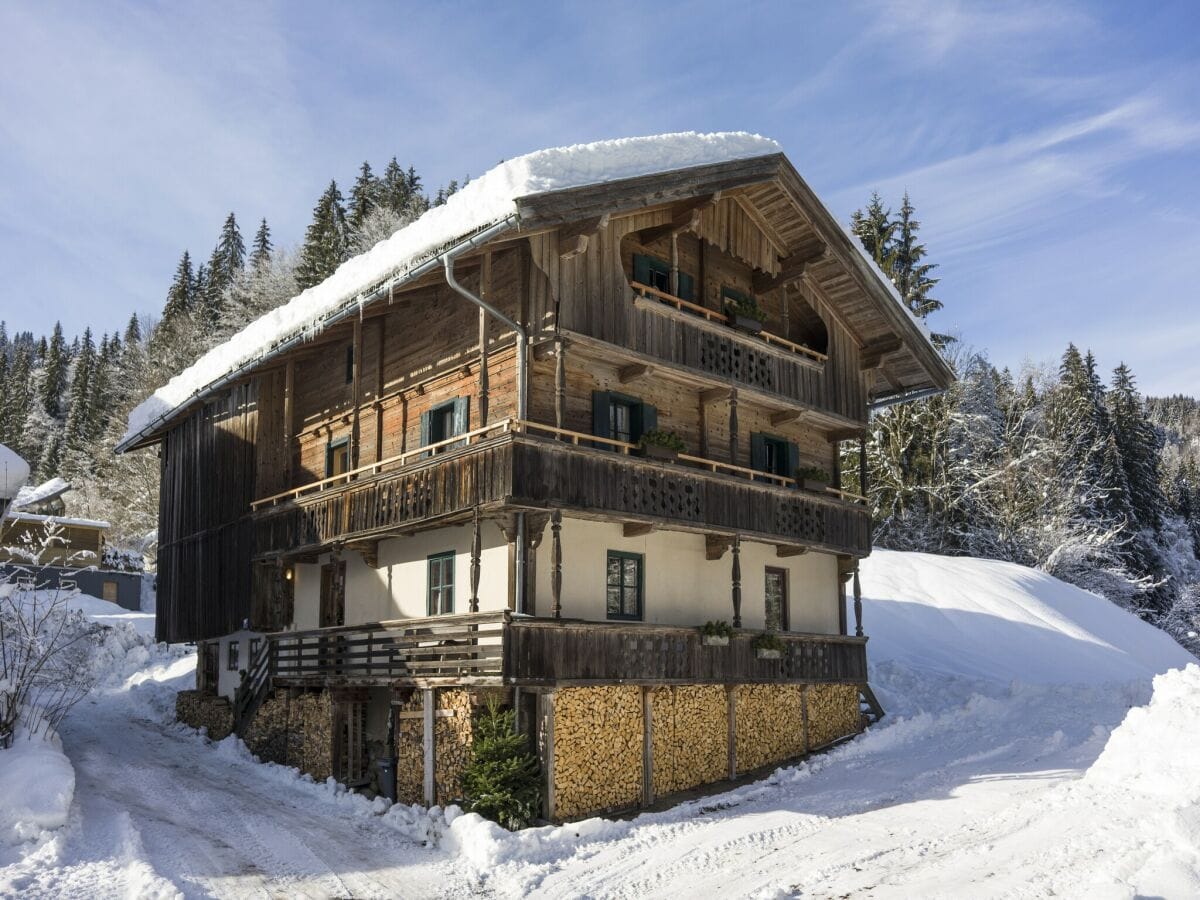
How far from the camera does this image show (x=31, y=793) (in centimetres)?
1620

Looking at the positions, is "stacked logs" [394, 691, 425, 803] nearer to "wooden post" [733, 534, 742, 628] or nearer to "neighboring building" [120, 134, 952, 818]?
"neighboring building" [120, 134, 952, 818]

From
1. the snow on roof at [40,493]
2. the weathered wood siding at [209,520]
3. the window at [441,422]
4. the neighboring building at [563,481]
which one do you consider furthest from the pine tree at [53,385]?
the window at [441,422]

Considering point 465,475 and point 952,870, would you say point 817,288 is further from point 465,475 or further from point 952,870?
point 952,870

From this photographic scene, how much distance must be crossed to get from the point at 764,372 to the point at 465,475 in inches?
338

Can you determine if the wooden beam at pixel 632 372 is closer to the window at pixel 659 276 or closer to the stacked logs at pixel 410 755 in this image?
the window at pixel 659 276

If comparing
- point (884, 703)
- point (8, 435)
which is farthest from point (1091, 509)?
point (8, 435)

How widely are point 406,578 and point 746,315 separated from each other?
31.3ft

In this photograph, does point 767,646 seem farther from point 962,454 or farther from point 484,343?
point 962,454

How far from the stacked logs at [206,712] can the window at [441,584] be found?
8254 millimetres

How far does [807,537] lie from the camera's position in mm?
24781

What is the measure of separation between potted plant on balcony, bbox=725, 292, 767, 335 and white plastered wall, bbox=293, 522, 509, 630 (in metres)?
7.77

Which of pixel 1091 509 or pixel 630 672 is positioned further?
pixel 1091 509

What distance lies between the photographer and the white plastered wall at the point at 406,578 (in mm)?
20250

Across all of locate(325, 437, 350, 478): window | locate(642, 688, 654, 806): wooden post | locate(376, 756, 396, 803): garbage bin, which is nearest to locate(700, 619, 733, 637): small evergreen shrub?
locate(642, 688, 654, 806): wooden post
